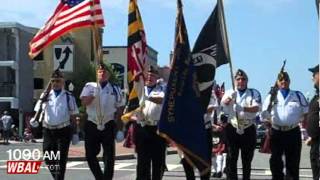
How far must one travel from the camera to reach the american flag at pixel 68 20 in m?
11.9

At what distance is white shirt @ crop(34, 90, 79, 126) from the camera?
11305mm

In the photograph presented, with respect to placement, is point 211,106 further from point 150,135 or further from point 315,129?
point 315,129

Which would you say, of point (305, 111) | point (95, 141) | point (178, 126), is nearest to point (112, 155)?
point (95, 141)

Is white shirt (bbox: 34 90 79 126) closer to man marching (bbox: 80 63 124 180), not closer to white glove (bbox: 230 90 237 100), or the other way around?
man marching (bbox: 80 63 124 180)

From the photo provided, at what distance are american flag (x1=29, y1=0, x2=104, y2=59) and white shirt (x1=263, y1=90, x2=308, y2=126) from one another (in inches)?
139

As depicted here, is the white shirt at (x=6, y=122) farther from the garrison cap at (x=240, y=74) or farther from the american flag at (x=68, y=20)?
the garrison cap at (x=240, y=74)

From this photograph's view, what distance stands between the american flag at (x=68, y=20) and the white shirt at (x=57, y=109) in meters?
1.00

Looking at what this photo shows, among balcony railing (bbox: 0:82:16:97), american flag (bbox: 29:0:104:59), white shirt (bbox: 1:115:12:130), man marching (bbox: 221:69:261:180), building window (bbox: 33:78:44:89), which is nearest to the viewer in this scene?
man marching (bbox: 221:69:261:180)

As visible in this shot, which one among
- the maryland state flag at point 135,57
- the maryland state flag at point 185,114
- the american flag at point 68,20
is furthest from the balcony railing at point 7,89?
the maryland state flag at point 185,114

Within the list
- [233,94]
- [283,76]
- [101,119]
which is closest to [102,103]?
[101,119]

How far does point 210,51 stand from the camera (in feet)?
37.4

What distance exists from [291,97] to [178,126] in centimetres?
220

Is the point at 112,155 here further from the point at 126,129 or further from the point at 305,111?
the point at 305,111

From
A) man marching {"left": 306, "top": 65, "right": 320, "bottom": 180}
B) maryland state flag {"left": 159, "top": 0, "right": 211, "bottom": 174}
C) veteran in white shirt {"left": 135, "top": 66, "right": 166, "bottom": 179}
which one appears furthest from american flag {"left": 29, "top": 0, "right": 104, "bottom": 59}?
man marching {"left": 306, "top": 65, "right": 320, "bottom": 180}
